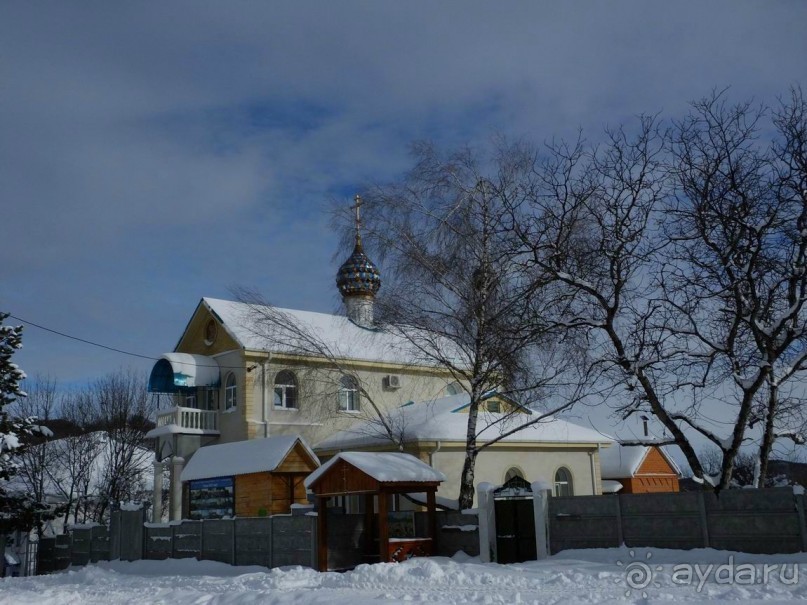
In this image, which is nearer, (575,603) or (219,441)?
(575,603)

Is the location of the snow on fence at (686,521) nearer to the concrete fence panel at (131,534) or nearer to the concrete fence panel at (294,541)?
the concrete fence panel at (294,541)

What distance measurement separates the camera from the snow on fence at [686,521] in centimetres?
1452

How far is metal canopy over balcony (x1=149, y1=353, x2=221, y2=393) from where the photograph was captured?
2991cm

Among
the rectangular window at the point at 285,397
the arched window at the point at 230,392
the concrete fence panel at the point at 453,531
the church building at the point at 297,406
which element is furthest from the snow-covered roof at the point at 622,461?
the concrete fence panel at the point at 453,531

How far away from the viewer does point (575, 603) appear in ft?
35.7

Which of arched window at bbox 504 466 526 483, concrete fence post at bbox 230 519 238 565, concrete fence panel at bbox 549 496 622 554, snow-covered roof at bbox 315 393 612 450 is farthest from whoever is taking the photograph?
arched window at bbox 504 466 526 483

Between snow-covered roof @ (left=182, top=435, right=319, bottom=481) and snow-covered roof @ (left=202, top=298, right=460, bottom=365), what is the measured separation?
3.56 metres

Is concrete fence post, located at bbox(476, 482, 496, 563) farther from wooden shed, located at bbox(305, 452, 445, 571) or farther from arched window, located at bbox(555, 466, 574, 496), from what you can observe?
arched window, located at bbox(555, 466, 574, 496)

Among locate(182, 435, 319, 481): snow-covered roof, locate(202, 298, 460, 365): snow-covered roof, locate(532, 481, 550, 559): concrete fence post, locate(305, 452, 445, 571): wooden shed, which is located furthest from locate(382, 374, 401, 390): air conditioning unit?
locate(532, 481, 550, 559): concrete fence post

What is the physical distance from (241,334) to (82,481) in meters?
14.3

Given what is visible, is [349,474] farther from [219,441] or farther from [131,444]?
[131,444]

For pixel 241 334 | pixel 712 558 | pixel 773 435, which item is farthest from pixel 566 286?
pixel 241 334

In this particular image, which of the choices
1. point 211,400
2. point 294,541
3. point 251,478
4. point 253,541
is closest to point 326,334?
point 211,400

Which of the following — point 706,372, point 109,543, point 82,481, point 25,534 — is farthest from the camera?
point 82,481
